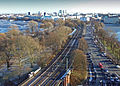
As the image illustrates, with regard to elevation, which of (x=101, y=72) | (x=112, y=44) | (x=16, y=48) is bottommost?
(x=101, y=72)

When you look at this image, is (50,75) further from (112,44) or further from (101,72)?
(112,44)

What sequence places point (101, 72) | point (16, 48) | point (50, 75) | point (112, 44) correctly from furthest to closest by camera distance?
point (112, 44) → point (16, 48) → point (101, 72) → point (50, 75)

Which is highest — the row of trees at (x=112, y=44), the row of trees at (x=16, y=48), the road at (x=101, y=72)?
the row of trees at (x=16, y=48)

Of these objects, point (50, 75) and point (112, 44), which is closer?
point (50, 75)

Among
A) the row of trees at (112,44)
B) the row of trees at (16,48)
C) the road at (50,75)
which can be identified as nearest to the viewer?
the road at (50,75)

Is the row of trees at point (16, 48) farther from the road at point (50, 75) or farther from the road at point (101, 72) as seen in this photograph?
the road at point (101, 72)

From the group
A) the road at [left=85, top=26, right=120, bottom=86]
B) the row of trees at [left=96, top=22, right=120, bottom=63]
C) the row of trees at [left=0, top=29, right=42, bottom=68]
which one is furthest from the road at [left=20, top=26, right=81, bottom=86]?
the row of trees at [left=96, top=22, right=120, bottom=63]

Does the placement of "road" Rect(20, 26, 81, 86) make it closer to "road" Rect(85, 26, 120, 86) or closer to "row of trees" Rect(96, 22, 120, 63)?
"road" Rect(85, 26, 120, 86)

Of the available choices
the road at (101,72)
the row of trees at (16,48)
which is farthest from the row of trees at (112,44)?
the row of trees at (16,48)

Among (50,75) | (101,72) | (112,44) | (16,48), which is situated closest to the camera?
(50,75)

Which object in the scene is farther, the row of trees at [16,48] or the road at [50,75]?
the row of trees at [16,48]

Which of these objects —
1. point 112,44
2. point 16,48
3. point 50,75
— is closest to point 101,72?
point 50,75

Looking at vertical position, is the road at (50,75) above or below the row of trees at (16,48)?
below
